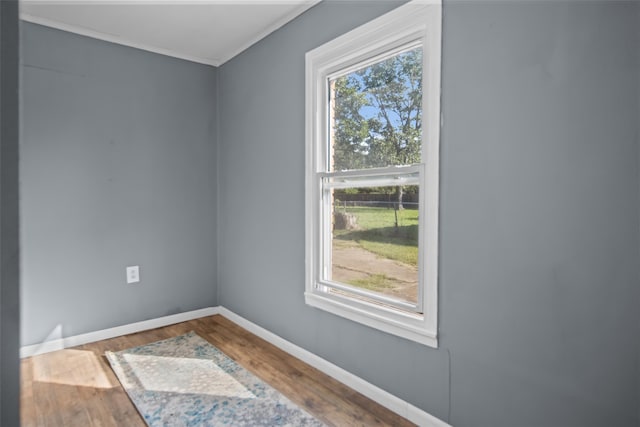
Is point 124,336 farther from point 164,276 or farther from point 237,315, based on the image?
point 237,315

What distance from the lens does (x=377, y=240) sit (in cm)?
217

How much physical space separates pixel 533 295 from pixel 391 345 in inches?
31.7

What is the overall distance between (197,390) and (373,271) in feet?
4.09

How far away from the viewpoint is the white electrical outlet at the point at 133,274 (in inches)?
123

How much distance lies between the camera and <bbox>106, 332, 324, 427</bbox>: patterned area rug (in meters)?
1.94

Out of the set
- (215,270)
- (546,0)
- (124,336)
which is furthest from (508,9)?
(124,336)

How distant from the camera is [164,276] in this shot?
10.9 ft

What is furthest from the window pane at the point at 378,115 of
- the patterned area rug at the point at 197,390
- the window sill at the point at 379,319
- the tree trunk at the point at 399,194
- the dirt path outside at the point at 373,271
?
the patterned area rug at the point at 197,390

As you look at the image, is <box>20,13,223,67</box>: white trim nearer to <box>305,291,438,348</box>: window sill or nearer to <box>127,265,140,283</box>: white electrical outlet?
<box>127,265,140,283</box>: white electrical outlet

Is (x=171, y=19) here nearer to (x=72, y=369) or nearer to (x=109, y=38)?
(x=109, y=38)

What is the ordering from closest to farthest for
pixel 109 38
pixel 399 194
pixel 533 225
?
pixel 533 225 → pixel 399 194 → pixel 109 38

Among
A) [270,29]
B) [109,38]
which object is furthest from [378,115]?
[109,38]

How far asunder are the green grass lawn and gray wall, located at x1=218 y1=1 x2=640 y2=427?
24 cm

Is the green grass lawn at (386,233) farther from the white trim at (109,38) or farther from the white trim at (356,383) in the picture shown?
the white trim at (109,38)
